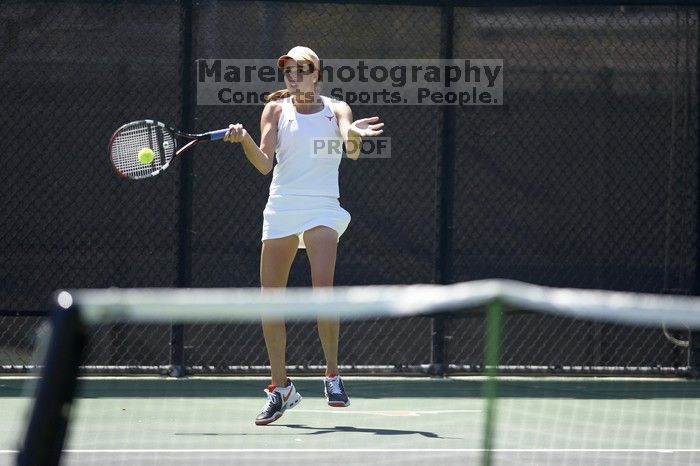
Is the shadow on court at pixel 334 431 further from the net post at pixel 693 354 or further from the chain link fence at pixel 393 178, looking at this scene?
the net post at pixel 693 354

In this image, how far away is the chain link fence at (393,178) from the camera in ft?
25.1

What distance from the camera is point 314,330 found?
781 cm

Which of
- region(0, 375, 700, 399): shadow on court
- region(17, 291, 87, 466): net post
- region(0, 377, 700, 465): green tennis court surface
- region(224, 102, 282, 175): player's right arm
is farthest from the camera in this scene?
region(0, 375, 700, 399): shadow on court

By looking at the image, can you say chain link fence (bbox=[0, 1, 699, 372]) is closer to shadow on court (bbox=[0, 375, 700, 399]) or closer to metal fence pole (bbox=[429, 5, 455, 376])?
metal fence pole (bbox=[429, 5, 455, 376])

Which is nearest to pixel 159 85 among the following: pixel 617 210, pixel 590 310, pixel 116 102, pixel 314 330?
pixel 116 102

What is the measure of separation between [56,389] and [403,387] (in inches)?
211

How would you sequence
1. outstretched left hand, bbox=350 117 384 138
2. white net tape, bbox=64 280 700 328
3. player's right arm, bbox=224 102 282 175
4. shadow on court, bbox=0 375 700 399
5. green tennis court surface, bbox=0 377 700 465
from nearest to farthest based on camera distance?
white net tape, bbox=64 280 700 328 < green tennis court surface, bbox=0 377 700 465 < outstretched left hand, bbox=350 117 384 138 < player's right arm, bbox=224 102 282 175 < shadow on court, bbox=0 375 700 399

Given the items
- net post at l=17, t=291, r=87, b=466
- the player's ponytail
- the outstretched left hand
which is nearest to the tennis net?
net post at l=17, t=291, r=87, b=466

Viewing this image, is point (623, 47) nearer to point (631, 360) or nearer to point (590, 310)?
point (631, 360)

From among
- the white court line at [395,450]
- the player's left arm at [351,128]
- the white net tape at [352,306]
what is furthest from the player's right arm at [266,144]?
the white net tape at [352,306]

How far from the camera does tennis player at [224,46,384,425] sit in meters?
6.15

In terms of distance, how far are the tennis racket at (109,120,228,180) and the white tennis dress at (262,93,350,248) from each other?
0.63m

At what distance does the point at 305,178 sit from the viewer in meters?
6.21

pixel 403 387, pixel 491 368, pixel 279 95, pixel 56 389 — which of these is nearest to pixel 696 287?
pixel 403 387
